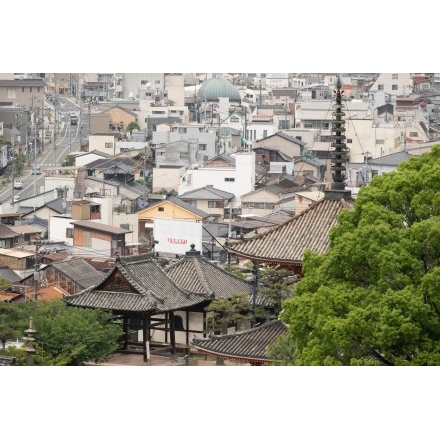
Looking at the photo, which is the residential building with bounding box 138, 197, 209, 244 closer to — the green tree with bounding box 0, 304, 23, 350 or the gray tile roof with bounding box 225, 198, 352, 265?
the green tree with bounding box 0, 304, 23, 350

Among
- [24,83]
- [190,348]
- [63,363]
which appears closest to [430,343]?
[63,363]

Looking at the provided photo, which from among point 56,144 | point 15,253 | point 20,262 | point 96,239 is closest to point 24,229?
point 96,239

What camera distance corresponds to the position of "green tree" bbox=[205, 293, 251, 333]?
63.6ft

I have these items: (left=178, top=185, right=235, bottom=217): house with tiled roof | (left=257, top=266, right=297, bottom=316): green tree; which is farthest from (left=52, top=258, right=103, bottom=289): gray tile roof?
(left=178, top=185, right=235, bottom=217): house with tiled roof

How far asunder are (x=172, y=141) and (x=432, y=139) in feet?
27.5

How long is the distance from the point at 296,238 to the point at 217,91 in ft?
131

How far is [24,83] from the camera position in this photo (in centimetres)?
4731

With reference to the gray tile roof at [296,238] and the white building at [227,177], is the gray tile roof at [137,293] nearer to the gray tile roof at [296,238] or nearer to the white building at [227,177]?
the gray tile roof at [296,238]

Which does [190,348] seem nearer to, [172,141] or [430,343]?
[430,343]

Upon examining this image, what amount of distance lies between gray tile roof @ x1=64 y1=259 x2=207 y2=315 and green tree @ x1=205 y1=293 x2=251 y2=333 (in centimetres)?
46

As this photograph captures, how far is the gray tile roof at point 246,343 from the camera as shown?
15.1 m

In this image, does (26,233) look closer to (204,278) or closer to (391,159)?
(204,278)

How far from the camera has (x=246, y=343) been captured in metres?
15.4

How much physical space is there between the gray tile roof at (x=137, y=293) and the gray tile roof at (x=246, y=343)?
147 inches
